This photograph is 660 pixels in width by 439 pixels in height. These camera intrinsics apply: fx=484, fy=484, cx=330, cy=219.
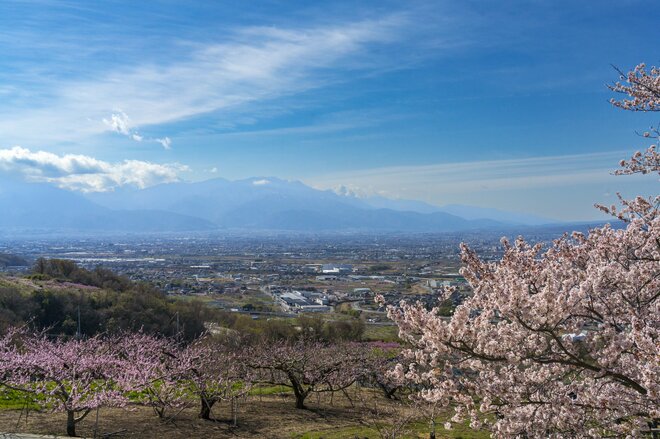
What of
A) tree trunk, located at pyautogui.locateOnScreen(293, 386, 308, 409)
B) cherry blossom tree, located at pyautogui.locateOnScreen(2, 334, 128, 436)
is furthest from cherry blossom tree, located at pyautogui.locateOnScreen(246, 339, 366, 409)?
cherry blossom tree, located at pyautogui.locateOnScreen(2, 334, 128, 436)

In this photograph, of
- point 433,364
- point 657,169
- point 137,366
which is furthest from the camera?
point 137,366

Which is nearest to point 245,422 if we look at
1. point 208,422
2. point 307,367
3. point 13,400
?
point 208,422

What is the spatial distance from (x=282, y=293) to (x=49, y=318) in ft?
137

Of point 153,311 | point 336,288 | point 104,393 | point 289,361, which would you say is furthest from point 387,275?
point 104,393

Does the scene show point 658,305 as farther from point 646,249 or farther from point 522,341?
point 522,341

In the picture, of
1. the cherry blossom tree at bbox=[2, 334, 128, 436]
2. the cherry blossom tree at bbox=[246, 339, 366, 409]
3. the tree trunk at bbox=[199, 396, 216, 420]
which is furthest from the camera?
the cherry blossom tree at bbox=[246, 339, 366, 409]

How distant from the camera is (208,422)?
45.0 ft

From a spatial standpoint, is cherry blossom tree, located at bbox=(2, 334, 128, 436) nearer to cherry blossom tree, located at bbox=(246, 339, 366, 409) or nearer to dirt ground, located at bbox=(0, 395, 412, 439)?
dirt ground, located at bbox=(0, 395, 412, 439)

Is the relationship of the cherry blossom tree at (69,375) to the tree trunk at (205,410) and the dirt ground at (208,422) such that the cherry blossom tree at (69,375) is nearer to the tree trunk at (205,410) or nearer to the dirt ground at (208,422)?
the dirt ground at (208,422)

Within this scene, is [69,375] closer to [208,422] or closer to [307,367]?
[208,422]

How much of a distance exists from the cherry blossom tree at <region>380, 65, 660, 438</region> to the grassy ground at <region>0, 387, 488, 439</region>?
16.2ft

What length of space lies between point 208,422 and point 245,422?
3.70 ft

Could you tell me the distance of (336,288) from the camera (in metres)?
79.8

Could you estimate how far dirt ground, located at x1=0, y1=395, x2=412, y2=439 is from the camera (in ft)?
38.4
